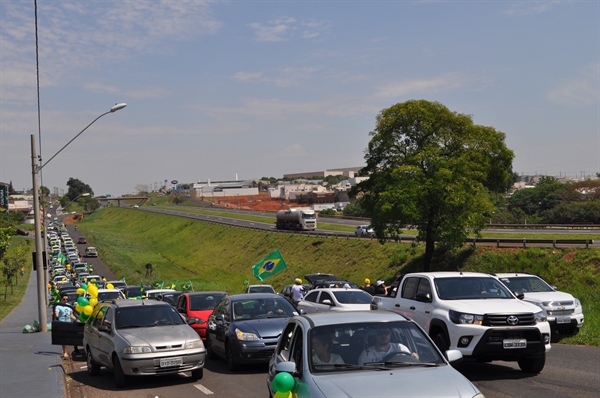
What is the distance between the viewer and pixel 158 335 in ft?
41.6

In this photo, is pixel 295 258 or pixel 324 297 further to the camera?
pixel 295 258

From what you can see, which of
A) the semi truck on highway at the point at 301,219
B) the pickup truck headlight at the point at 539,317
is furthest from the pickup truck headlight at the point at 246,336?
the semi truck on highway at the point at 301,219

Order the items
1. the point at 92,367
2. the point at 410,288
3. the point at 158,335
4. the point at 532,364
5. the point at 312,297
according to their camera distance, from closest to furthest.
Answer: the point at 532,364 → the point at 158,335 → the point at 410,288 → the point at 92,367 → the point at 312,297

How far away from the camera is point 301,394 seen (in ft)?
20.5

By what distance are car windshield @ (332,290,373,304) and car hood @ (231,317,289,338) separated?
5199 mm

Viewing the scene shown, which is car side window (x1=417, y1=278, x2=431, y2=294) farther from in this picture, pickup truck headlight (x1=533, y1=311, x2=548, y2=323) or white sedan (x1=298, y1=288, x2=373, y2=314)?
white sedan (x1=298, y1=288, x2=373, y2=314)

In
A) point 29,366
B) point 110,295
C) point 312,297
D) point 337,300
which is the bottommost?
point 110,295

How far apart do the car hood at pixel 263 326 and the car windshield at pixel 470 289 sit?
3.32m

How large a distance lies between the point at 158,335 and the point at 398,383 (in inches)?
306

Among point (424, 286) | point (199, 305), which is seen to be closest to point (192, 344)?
point (424, 286)

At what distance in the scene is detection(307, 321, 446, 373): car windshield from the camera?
6.54m

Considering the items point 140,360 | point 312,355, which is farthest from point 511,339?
point 140,360

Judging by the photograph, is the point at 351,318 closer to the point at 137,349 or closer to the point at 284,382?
the point at 284,382

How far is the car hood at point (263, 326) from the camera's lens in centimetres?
1323
